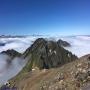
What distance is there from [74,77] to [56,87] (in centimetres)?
476

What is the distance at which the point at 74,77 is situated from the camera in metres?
50.6

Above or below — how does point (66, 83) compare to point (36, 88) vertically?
above

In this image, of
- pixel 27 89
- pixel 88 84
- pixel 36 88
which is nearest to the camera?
pixel 88 84

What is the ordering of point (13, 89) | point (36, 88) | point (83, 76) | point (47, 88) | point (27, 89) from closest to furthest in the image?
point (83, 76)
point (47, 88)
point (36, 88)
point (27, 89)
point (13, 89)

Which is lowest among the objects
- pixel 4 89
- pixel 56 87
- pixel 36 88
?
pixel 4 89

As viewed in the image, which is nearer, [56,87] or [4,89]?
[56,87]

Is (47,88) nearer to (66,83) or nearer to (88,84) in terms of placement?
(66,83)

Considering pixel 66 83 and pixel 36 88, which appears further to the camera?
pixel 36 88

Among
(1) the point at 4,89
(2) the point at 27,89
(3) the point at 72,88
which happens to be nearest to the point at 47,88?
(3) the point at 72,88

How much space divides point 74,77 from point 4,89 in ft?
127

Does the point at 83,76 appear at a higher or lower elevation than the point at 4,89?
higher

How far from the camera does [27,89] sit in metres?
68.7

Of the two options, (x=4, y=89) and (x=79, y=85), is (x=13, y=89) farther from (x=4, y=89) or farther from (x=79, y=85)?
(x=79, y=85)

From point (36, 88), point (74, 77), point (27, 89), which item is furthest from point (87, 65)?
point (27, 89)
